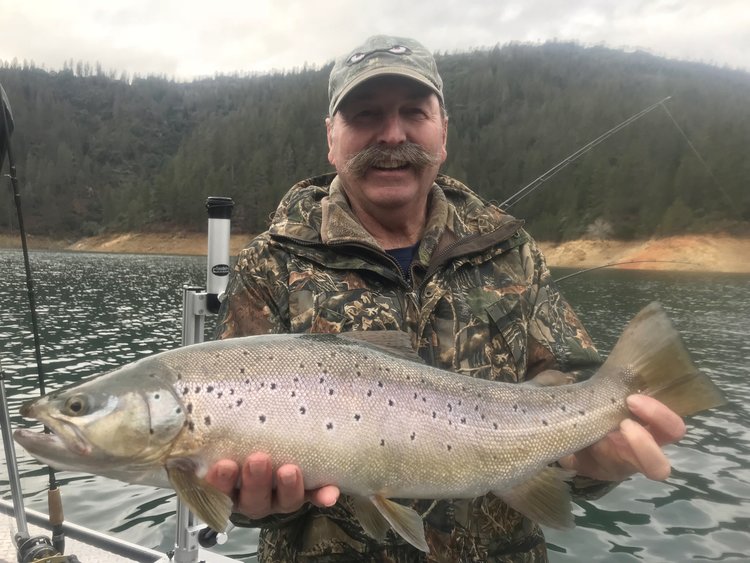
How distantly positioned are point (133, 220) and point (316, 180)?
375ft

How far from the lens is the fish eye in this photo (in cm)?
254

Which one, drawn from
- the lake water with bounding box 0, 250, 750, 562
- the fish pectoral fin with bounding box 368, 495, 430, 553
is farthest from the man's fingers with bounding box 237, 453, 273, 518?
the lake water with bounding box 0, 250, 750, 562

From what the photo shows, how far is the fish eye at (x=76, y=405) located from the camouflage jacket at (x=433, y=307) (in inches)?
28.2

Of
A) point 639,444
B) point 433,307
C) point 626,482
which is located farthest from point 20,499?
point 626,482

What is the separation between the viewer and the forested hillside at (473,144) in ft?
204

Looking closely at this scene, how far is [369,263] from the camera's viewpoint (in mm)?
3072

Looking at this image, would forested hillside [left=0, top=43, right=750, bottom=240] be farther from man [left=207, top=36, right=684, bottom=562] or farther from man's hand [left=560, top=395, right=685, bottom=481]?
man's hand [left=560, top=395, right=685, bottom=481]

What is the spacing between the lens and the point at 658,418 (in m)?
2.71

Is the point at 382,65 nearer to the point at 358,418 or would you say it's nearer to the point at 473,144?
the point at 358,418

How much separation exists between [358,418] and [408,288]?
77cm

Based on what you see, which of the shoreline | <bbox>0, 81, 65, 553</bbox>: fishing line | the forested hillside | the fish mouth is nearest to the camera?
the fish mouth

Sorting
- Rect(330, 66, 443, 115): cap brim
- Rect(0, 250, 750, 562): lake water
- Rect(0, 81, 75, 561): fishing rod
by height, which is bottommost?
Rect(0, 250, 750, 562): lake water

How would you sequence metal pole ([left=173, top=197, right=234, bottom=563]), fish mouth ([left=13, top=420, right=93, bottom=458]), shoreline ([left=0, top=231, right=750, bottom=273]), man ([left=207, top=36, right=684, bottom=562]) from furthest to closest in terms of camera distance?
shoreline ([left=0, top=231, right=750, bottom=273]) < metal pole ([left=173, top=197, right=234, bottom=563]) < man ([left=207, top=36, right=684, bottom=562]) < fish mouth ([left=13, top=420, right=93, bottom=458])

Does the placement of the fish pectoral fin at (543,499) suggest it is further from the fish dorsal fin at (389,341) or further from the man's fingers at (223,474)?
the man's fingers at (223,474)
